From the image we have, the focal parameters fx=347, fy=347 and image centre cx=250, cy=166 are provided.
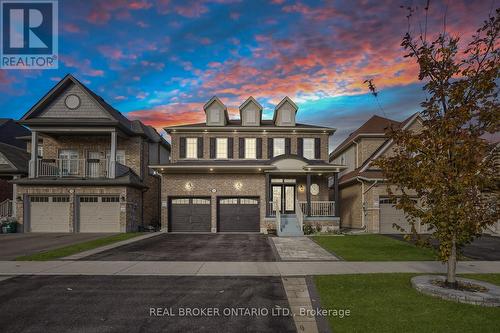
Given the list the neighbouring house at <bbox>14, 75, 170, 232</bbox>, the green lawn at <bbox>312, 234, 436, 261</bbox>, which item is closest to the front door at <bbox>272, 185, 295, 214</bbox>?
the green lawn at <bbox>312, 234, 436, 261</bbox>

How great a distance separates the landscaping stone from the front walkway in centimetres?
456

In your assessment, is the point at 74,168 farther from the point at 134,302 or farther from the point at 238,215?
the point at 134,302

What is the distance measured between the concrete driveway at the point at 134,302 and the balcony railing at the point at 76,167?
16417 mm

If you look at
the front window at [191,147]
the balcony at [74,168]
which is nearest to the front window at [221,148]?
the front window at [191,147]

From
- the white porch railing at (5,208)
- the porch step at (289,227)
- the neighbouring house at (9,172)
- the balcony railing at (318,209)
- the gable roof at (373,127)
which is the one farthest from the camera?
the gable roof at (373,127)

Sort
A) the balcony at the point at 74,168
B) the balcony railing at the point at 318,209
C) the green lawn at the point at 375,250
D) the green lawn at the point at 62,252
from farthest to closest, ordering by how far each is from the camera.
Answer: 1. the balcony at the point at 74,168
2. the balcony railing at the point at 318,209
3. the green lawn at the point at 375,250
4. the green lawn at the point at 62,252

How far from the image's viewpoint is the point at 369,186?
2383 centimetres

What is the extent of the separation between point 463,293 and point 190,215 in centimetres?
1965

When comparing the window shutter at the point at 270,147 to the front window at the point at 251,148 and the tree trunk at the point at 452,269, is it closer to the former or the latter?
the front window at the point at 251,148

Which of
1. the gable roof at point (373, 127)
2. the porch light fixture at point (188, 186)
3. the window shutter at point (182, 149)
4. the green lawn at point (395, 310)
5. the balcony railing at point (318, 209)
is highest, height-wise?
the gable roof at point (373, 127)

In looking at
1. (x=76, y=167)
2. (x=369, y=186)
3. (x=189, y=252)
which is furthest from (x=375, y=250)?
(x=76, y=167)

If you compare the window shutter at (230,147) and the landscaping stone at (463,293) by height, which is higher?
the window shutter at (230,147)

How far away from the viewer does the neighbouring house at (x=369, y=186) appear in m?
23.5

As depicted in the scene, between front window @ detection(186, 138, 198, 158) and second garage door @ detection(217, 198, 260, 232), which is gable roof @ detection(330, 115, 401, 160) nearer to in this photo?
second garage door @ detection(217, 198, 260, 232)
